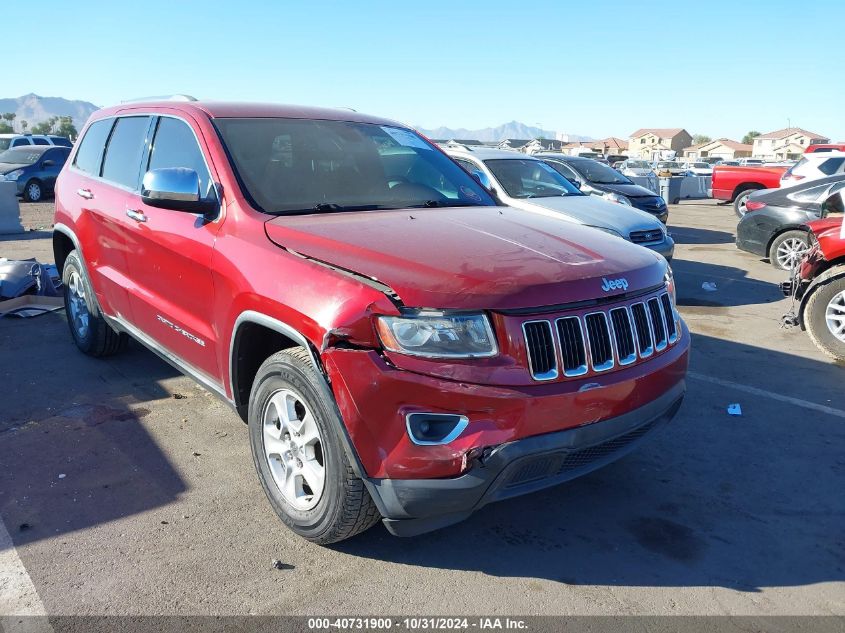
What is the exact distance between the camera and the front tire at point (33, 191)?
781 inches

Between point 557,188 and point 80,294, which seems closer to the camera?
point 80,294

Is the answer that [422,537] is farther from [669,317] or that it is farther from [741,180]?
[741,180]

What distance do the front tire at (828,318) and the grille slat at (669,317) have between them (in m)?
3.51

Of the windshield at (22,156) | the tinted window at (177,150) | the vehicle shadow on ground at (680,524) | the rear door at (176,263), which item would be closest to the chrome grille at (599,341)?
the vehicle shadow on ground at (680,524)

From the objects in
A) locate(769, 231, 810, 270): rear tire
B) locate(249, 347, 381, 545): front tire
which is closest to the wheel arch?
locate(769, 231, 810, 270): rear tire

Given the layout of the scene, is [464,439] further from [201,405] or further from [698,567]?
[201,405]

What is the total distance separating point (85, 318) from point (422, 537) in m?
3.76

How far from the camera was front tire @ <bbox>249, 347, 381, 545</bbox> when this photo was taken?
9.05ft

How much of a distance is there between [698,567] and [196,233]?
2.91 m

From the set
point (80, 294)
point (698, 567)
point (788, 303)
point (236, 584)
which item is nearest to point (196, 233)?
point (236, 584)

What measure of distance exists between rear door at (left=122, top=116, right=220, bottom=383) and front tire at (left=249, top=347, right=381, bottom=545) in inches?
23.3

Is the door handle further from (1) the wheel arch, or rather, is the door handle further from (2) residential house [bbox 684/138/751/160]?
(2) residential house [bbox 684/138/751/160]

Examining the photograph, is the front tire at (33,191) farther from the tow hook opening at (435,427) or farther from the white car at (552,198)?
the tow hook opening at (435,427)

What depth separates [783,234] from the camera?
1081 cm
